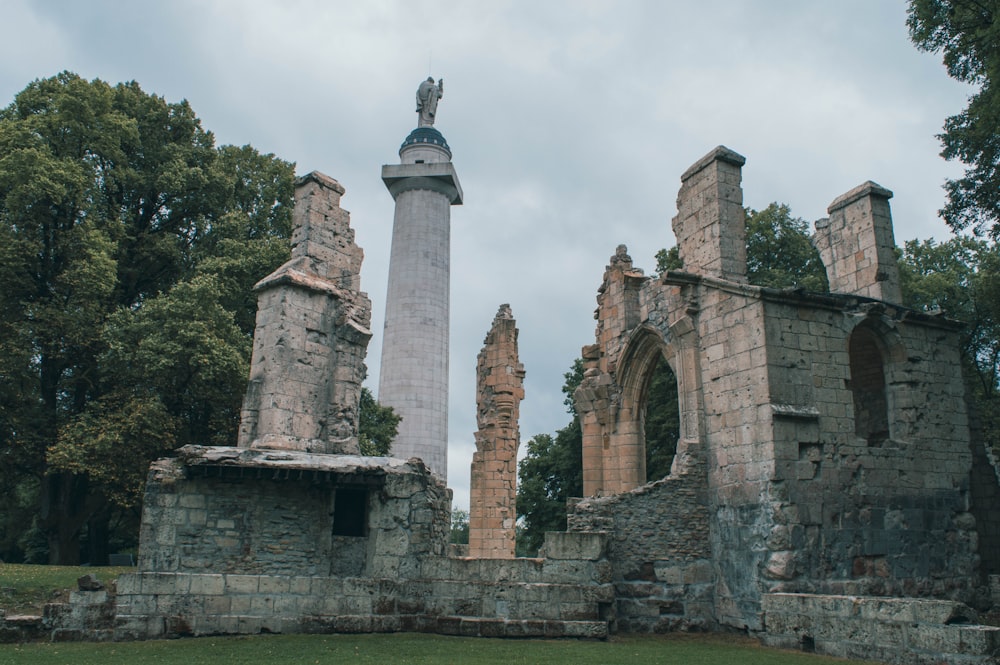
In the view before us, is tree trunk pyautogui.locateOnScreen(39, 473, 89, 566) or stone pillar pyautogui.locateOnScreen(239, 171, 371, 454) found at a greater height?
stone pillar pyautogui.locateOnScreen(239, 171, 371, 454)

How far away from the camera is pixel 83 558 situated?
26.7 meters

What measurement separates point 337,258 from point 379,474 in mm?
6366

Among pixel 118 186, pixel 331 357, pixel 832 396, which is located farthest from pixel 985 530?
pixel 118 186

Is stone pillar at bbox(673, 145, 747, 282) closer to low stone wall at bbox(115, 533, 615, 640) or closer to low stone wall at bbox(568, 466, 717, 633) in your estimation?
low stone wall at bbox(568, 466, 717, 633)

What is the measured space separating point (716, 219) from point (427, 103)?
28.3 m

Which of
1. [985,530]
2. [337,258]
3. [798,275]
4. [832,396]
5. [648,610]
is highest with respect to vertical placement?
[798,275]

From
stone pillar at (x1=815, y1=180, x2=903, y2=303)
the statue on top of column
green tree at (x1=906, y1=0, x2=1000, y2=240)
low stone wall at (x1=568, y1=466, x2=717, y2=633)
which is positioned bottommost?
low stone wall at (x1=568, y1=466, x2=717, y2=633)

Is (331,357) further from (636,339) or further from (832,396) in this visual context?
(832,396)

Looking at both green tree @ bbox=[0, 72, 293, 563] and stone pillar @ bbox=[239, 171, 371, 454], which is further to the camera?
green tree @ bbox=[0, 72, 293, 563]

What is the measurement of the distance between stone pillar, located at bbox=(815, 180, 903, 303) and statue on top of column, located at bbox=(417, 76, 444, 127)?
88.7ft

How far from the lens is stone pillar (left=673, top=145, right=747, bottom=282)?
14484 millimetres

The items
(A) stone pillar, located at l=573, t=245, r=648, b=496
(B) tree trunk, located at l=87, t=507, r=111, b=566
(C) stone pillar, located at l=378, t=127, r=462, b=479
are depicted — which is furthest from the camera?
(C) stone pillar, located at l=378, t=127, r=462, b=479

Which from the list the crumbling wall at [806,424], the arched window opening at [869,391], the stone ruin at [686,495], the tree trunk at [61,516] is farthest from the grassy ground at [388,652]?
the tree trunk at [61,516]

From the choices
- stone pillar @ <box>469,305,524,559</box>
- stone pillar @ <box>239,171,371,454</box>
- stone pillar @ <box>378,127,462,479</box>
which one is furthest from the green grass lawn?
stone pillar @ <box>378,127,462,479</box>
